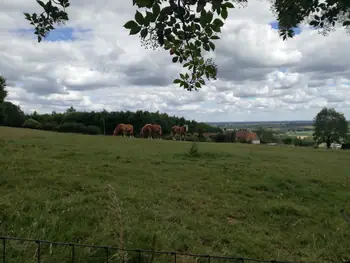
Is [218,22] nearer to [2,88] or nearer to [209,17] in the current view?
[209,17]

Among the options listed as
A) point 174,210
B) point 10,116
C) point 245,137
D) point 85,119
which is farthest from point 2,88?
point 245,137

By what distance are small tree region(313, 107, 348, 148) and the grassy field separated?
47.8 m

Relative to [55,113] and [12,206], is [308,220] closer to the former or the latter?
[12,206]

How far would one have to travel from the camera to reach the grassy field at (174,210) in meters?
3.60

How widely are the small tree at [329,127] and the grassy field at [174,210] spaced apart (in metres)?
47.8

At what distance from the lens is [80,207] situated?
451 cm

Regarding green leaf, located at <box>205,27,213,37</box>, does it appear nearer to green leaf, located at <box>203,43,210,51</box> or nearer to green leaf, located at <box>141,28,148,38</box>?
green leaf, located at <box>203,43,210,51</box>

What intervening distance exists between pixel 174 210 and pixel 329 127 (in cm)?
5443

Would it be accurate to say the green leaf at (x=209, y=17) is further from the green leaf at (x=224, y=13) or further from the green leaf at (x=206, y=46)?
the green leaf at (x=206, y=46)

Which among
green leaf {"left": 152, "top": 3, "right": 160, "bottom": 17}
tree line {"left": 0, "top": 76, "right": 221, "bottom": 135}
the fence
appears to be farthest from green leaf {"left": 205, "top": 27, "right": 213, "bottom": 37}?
tree line {"left": 0, "top": 76, "right": 221, "bottom": 135}

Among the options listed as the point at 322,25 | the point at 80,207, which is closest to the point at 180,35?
the point at 322,25

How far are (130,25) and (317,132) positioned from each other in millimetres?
57457

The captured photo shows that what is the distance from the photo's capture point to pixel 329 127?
52.1 metres

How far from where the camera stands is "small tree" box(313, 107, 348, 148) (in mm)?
51469
